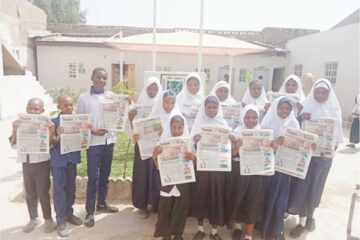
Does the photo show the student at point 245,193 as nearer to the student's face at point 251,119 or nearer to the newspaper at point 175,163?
the student's face at point 251,119

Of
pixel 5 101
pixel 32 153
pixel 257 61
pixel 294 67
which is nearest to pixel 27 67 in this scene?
pixel 5 101

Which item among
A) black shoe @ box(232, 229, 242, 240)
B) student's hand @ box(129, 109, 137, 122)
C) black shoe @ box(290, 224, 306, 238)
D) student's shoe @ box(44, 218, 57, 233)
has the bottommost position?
black shoe @ box(290, 224, 306, 238)

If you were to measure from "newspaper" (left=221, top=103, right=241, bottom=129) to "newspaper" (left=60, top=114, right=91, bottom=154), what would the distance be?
183 centimetres

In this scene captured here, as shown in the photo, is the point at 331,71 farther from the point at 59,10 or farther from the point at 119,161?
the point at 59,10

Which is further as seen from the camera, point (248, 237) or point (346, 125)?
point (346, 125)

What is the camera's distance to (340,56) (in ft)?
Result: 44.4

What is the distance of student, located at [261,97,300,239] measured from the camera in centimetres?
312

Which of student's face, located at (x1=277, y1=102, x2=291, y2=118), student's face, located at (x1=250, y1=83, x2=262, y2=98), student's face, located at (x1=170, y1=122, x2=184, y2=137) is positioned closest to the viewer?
student's face, located at (x1=170, y1=122, x2=184, y2=137)

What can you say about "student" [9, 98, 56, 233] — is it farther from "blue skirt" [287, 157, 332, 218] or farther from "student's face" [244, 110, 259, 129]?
"blue skirt" [287, 157, 332, 218]

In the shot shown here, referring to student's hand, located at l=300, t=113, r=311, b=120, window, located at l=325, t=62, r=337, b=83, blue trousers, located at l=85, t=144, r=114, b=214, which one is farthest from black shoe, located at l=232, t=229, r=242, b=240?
window, located at l=325, t=62, r=337, b=83

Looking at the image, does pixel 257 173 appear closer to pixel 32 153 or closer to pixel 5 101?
pixel 32 153

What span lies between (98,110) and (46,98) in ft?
43.0

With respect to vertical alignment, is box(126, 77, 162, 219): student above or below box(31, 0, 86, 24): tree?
below

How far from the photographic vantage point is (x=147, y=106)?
349 cm
